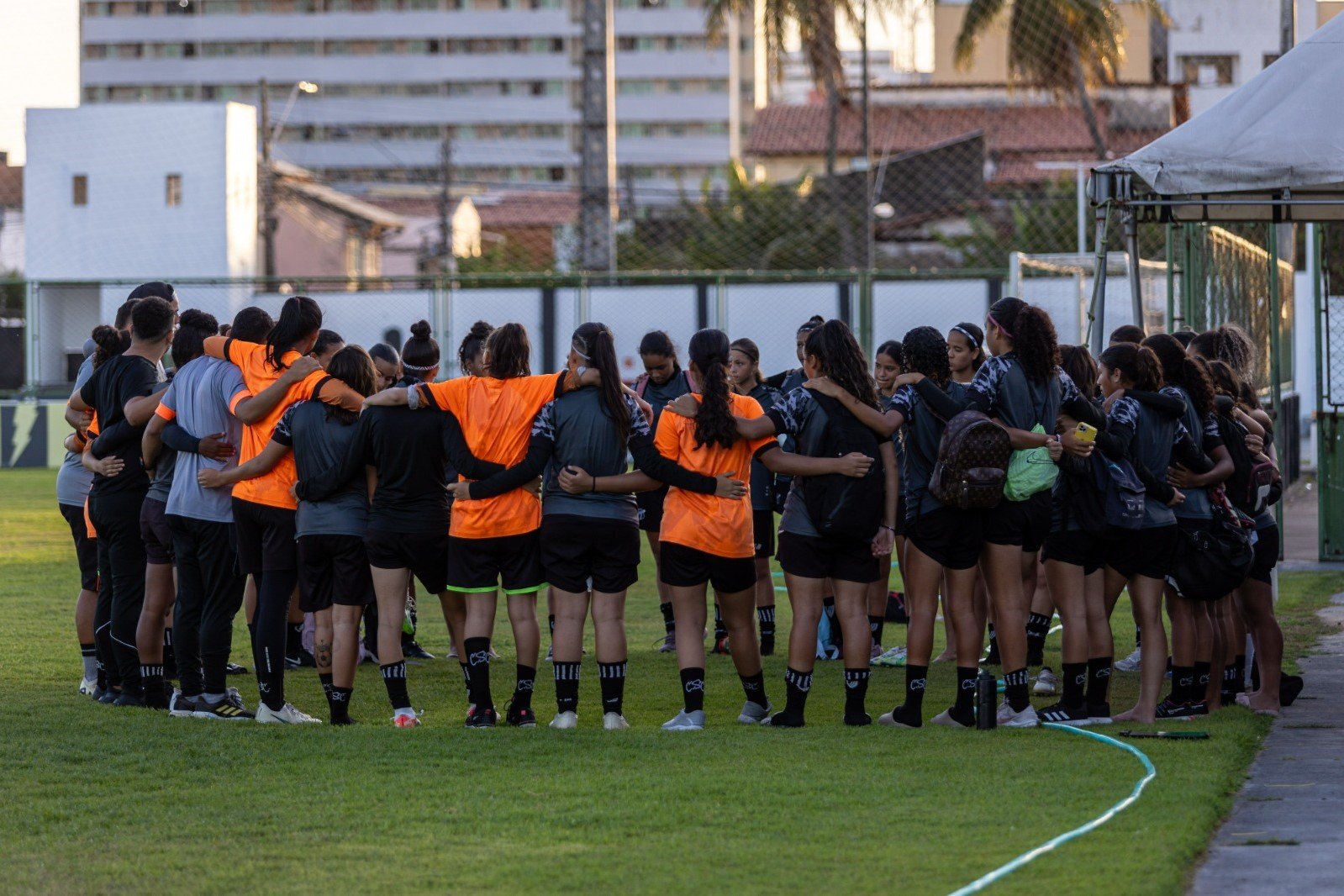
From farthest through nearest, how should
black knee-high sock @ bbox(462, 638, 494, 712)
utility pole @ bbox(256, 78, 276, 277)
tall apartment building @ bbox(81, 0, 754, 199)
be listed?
tall apartment building @ bbox(81, 0, 754, 199)
utility pole @ bbox(256, 78, 276, 277)
black knee-high sock @ bbox(462, 638, 494, 712)

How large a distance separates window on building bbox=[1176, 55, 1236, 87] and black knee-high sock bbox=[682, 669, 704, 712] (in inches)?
2076

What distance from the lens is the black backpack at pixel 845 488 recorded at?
7531 mm

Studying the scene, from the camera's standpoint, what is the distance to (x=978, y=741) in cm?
750

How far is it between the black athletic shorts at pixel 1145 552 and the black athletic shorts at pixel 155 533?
4353 mm

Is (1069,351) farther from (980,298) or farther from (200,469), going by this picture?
(980,298)

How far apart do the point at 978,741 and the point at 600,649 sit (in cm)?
171

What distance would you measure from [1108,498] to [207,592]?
163 inches

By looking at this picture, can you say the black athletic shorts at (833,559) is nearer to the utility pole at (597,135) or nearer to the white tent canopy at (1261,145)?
the white tent canopy at (1261,145)

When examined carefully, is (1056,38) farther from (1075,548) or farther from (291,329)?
(291,329)

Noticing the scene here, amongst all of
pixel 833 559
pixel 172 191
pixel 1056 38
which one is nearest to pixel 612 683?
pixel 833 559

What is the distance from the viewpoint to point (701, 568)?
7.68m

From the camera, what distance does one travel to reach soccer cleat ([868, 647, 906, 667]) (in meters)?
10.1

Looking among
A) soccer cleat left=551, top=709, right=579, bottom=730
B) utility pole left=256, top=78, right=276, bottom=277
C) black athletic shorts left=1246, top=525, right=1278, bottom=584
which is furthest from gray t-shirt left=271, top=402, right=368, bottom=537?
utility pole left=256, top=78, right=276, bottom=277

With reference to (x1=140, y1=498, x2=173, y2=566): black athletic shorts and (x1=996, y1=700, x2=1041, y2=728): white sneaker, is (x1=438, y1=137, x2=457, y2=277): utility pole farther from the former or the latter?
(x1=996, y1=700, x2=1041, y2=728): white sneaker
